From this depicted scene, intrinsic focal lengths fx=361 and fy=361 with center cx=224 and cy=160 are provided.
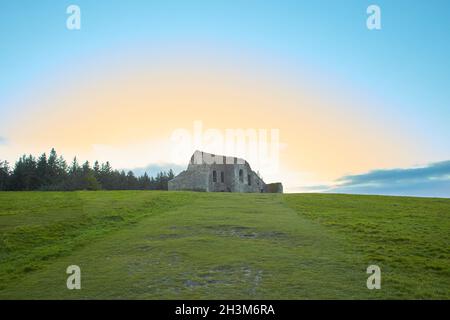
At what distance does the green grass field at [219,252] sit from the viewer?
35.2 feet

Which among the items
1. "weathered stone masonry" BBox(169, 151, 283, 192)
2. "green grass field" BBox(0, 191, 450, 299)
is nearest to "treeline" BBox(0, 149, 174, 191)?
"weathered stone masonry" BBox(169, 151, 283, 192)

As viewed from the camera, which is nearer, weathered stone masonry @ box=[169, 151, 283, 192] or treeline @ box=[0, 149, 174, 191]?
weathered stone masonry @ box=[169, 151, 283, 192]

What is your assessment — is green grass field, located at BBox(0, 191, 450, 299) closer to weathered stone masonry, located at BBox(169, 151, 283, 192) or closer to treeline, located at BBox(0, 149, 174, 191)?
weathered stone masonry, located at BBox(169, 151, 283, 192)

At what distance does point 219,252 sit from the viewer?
47.3ft

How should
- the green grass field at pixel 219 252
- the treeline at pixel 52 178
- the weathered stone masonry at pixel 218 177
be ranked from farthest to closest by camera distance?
the treeline at pixel 52 178 < the weathered stone masonry at pixel 218 177 < the green grass field at pixel 219 252

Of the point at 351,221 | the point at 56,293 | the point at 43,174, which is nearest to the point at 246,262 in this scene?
the point at 56,293

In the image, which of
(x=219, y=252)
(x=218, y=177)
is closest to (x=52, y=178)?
(x=218, y=177)

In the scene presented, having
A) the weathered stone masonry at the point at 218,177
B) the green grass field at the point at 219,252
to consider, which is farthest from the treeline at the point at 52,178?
the green grass field at the point at 219,252

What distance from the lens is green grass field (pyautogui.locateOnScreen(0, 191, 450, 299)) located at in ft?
35.2

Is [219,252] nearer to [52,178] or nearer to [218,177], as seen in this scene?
[218,177]

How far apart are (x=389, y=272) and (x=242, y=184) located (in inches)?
2047

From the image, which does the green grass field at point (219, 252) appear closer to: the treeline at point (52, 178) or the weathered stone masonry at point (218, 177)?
the weathered stone masonry at point (218, 177)

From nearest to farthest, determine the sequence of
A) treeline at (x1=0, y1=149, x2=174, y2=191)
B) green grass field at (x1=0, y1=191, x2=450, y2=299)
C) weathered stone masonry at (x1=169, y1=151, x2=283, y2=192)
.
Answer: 1. green grass field at (x1=0, y1=191, x2=450, y2=299)
2. weathered stone masonry at (x1=169, y1=151, x2=283, y2=192)
3. treeline at (x1=0, y1=149, x2=174, y2=191)

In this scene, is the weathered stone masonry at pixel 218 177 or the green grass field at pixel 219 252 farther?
the weathered stone masonry at pixel 218 177
